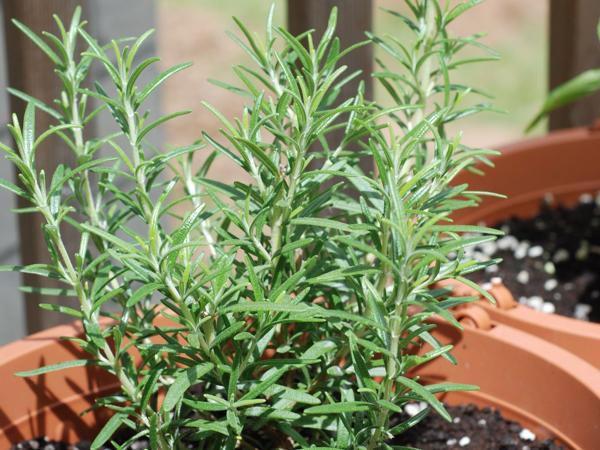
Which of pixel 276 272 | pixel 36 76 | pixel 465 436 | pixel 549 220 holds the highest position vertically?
pixel 36 76

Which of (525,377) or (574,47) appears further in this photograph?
(574,47)

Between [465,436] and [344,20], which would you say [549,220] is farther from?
[465,436]

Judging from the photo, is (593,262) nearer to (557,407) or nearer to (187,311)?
(557,407)

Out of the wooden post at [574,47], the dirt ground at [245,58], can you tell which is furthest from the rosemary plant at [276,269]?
the dirt ground at [245,58]

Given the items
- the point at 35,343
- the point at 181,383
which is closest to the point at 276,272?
the point at 181,383

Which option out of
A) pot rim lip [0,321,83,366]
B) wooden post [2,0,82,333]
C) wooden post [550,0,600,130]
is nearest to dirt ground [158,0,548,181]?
wooden post [550,0,600,130]

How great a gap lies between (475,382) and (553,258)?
2.38 ft

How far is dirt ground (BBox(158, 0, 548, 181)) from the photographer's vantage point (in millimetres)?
4516

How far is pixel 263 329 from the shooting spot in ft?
2.93

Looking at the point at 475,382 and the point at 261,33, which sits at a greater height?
the point at 261,33

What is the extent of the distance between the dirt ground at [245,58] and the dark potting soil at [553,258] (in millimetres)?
2305

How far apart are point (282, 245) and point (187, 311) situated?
0.55ft

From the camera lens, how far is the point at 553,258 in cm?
188

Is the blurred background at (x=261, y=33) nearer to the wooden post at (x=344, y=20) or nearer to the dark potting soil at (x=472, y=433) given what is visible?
the wooden post at (x=344, y=20)
